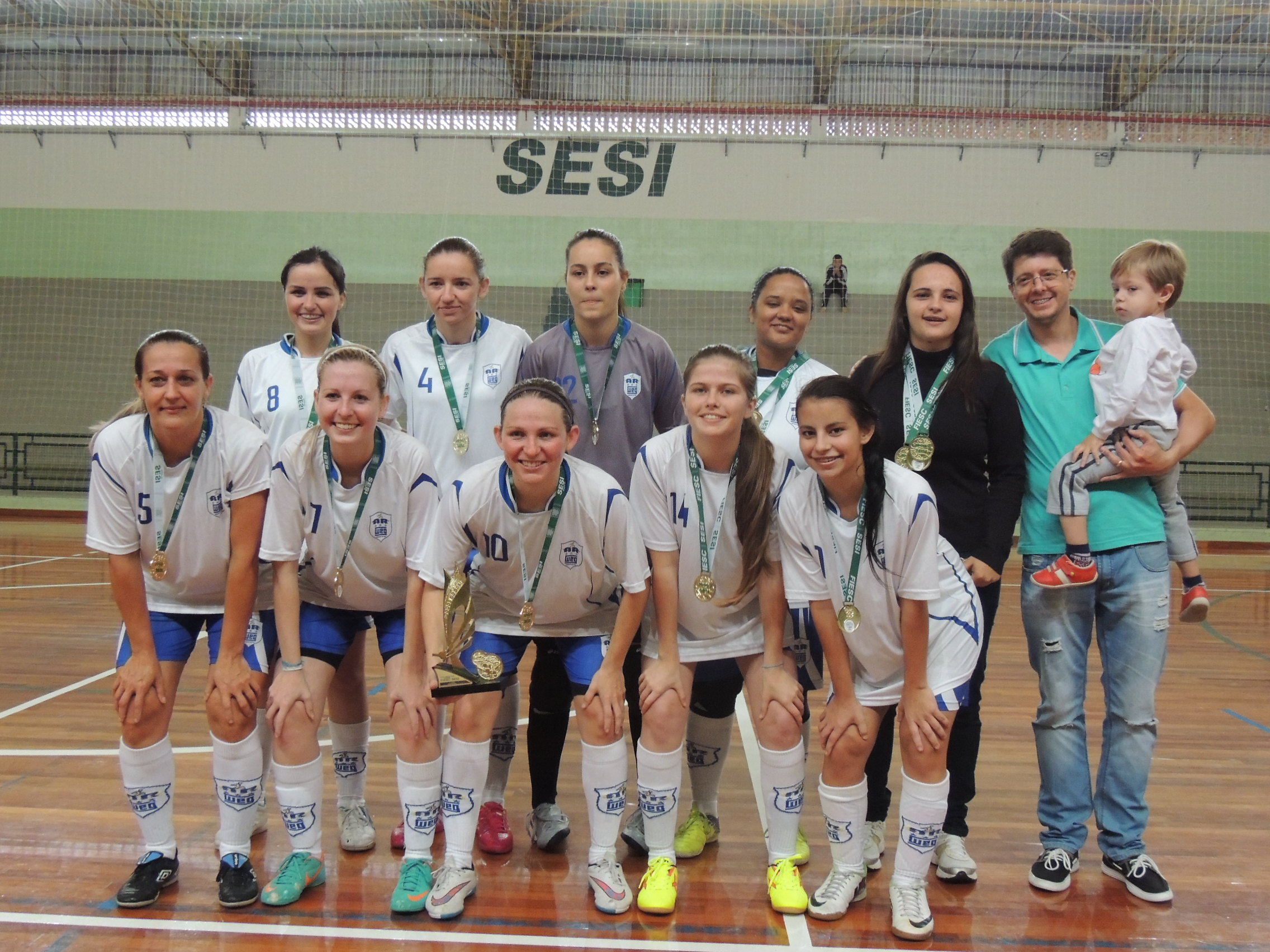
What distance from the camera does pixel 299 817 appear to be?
2.74 metres

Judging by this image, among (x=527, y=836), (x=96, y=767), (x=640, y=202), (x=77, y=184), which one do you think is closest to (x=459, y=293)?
(x=527, y=836)


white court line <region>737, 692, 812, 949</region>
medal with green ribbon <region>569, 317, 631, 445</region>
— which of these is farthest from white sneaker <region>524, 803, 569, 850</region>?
medal with green ribbon <region>569, 317, 631, 445</region>

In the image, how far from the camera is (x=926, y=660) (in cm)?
262

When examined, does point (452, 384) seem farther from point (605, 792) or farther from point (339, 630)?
point (605, 792)

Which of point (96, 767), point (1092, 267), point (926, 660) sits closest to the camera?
point (926, 660)

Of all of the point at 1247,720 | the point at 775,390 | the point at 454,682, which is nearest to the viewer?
the point at 454,682

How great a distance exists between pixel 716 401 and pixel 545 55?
10.9 metres

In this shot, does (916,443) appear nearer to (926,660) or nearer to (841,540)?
(841,540)

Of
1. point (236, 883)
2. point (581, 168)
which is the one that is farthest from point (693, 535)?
point (581, 168)

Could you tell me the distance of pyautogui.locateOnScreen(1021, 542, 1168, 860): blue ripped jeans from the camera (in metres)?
2.81

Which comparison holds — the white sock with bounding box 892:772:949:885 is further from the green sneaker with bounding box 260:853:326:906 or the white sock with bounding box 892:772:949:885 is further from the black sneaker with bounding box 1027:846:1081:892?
the green sneaker with bounding box 260:853:326:906

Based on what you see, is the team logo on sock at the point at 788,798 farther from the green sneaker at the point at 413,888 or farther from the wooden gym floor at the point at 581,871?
the green sneaker at the point at 413,888

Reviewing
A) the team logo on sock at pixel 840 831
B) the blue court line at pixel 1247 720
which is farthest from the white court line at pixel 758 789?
the blue court line at pixel 1247 720

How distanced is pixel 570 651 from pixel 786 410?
38.2 inches
